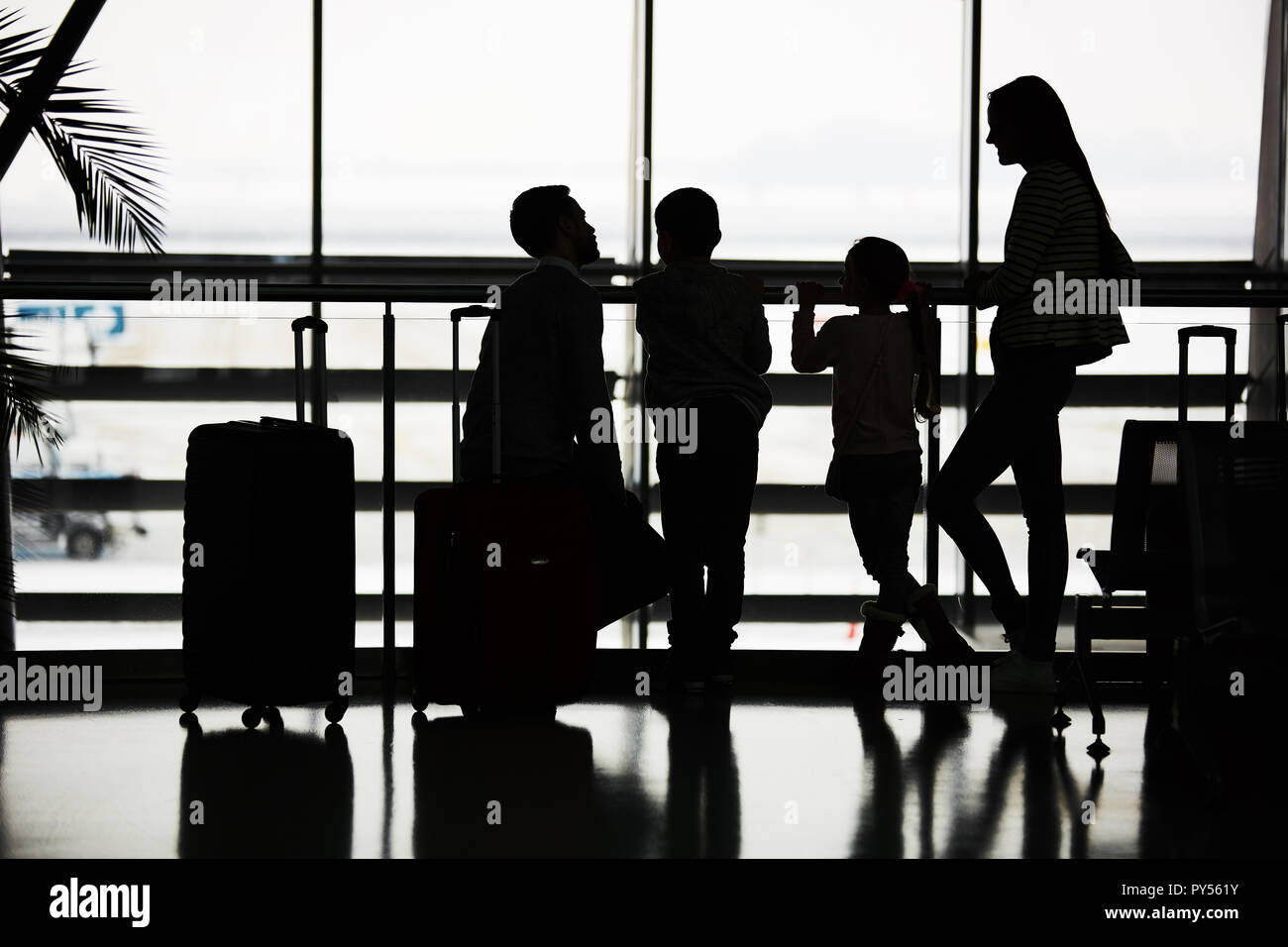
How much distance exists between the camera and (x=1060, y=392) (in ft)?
10.1

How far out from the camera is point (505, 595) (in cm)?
297

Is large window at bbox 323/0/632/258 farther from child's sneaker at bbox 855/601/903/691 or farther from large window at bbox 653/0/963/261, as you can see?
child's sneaker at bbox 855/601/903/691

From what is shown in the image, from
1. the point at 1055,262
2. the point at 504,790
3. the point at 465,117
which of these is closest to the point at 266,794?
the point at 504,790

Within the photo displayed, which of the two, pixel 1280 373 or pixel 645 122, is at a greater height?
pixel 645 122

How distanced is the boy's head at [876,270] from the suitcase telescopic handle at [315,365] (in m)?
1.34

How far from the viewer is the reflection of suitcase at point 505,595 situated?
2969 millimetres

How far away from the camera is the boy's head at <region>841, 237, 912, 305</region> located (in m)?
3.42

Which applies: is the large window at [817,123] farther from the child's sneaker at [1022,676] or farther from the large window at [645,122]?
the child's sneaker at [1022,676]

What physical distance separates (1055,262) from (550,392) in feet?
3.91

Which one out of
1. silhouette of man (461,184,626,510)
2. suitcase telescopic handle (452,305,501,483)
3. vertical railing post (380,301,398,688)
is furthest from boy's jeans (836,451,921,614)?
vertical railing post (380,301,398,688)

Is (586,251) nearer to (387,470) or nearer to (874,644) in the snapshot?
(387,470)

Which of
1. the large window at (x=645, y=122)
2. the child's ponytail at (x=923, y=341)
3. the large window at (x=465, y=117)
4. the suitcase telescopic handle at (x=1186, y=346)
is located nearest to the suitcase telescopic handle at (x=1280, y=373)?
the suitcase telescopic handle at (x=1186, y=346)

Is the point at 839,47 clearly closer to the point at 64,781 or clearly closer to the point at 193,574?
the point at 193,574
